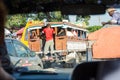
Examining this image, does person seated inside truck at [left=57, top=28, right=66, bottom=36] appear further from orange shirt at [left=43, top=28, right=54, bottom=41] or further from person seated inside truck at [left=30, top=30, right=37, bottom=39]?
person seated inside truck at [left=30, top=30, right=37, bottom=39]

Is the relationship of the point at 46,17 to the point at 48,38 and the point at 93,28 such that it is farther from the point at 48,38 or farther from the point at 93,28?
the point at 93,28

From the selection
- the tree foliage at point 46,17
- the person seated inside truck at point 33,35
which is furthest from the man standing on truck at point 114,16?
the person seated inside truck at point 33,35

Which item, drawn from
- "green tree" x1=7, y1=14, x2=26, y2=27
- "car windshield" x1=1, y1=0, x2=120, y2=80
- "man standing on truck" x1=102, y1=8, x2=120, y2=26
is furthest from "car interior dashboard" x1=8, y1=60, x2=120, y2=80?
"green tree" x1=7, y1=14, x2=26, y2=27

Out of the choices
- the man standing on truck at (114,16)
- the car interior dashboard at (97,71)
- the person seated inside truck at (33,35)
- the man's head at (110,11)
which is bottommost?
the car interior dashboard at (97,71)

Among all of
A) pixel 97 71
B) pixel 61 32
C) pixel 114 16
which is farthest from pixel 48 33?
pixel 97 71

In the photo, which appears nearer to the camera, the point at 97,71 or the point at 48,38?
the point at 97,71

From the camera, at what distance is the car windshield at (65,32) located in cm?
299

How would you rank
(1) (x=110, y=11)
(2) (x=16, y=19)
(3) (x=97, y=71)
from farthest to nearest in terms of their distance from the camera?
(2) (x=16, y=19) → (1) (x=110, y=11) → (3) (x=97, y=71)

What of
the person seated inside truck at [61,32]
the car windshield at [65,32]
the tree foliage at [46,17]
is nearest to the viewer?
the car windshield at [65,32]

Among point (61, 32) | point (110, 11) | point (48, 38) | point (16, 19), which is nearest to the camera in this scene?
point (110, 11)

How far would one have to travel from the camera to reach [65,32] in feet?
11.3

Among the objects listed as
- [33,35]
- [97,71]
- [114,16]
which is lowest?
[97,71]

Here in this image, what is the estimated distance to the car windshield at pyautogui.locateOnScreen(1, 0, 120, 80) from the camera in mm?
2986

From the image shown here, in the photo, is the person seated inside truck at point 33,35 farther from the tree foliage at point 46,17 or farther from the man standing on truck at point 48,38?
the tree foliage at point 46,17
